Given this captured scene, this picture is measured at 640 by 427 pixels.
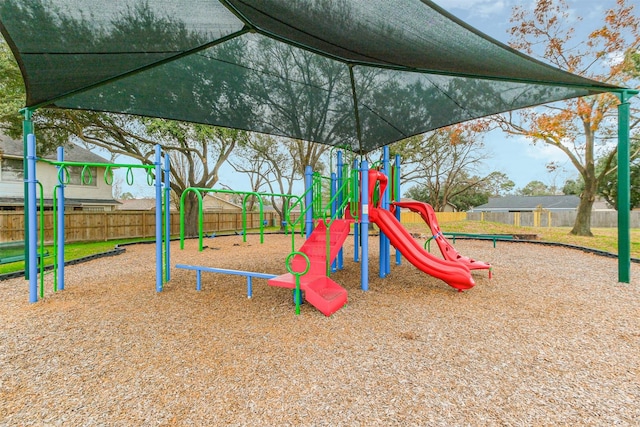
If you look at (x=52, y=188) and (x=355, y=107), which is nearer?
(x=355, y=107)

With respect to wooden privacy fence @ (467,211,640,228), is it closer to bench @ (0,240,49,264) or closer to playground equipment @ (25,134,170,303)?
A: playground equipment @ (25,134,170,303)

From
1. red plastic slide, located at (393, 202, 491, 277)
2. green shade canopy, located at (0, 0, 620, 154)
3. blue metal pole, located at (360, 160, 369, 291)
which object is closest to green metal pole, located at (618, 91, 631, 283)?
green shade canopy, located at (0, 0, 620, 154)

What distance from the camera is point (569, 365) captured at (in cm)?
206

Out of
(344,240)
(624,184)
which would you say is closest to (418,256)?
(344,240)

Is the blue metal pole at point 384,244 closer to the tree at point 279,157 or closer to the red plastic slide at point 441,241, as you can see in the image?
the red plastic slide at point 441,241

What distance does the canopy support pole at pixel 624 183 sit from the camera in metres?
4.10

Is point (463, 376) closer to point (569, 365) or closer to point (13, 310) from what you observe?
point (569, 365)

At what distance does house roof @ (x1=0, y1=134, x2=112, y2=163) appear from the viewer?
1256 cm

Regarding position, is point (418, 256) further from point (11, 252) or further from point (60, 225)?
point (11, 252)

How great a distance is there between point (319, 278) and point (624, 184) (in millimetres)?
4470

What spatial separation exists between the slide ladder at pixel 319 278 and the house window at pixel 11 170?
15.6m

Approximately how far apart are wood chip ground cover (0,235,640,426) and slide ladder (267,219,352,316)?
0.14 m

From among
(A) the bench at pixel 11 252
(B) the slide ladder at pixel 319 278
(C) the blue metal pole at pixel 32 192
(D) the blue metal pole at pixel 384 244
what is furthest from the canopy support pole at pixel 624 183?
(A) the bench at pixel 11 252

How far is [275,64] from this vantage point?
4.52 m
